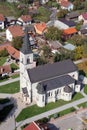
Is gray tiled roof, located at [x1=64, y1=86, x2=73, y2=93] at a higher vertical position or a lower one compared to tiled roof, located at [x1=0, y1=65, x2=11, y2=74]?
higher

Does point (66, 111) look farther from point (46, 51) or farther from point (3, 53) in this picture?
point (3, 53)

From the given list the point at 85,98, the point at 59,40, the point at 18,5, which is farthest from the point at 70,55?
the point at 18,5

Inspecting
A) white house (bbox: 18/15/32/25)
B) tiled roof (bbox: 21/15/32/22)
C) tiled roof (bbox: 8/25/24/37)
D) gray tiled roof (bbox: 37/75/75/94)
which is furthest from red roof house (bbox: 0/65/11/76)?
tiled roof (bbox: 21/15/32/22)

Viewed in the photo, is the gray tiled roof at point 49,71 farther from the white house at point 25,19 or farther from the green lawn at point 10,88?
the white house at point 25,19

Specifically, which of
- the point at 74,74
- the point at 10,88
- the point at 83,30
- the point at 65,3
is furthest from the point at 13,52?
the point at 65,3

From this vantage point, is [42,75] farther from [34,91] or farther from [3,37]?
[3,37]

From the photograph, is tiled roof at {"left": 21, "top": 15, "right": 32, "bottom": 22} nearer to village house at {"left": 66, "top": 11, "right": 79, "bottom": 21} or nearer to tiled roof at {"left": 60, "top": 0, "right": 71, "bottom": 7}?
village house at {"left": 66, "top": 11, "right": 79, "bottom": 21}
